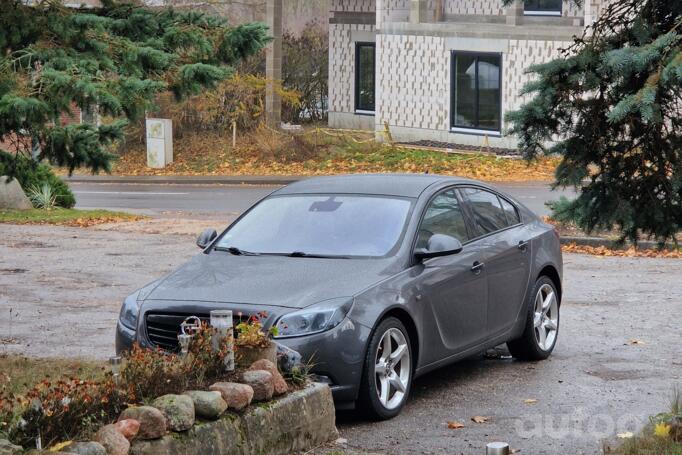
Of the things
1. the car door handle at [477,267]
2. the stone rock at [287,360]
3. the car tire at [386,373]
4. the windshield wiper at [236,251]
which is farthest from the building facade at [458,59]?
the stone rock at [287,360]

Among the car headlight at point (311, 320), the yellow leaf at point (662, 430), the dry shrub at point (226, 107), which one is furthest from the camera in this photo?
the dry shrub at point (226, 107)

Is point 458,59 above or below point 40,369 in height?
above

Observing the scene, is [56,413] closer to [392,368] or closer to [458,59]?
[392,368]

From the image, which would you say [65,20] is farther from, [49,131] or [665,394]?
[665,394]

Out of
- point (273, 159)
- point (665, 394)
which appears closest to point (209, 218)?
point (273, 159)

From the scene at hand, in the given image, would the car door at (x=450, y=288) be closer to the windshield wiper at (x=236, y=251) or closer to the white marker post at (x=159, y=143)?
the windshield wiper at (x=236, y=251)

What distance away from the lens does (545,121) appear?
7.98 meters

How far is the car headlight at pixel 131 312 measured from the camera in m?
8.45

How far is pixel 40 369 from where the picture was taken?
30.8 feet

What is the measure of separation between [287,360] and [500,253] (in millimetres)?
2816

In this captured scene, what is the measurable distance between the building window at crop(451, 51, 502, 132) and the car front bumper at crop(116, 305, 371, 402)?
87.9 ft

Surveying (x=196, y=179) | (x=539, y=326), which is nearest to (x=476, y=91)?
(x=196, y=179)

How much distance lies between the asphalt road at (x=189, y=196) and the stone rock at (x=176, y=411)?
653 inches

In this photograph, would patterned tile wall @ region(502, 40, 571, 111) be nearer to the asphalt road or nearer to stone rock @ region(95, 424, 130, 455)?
Result: the asphalt road
